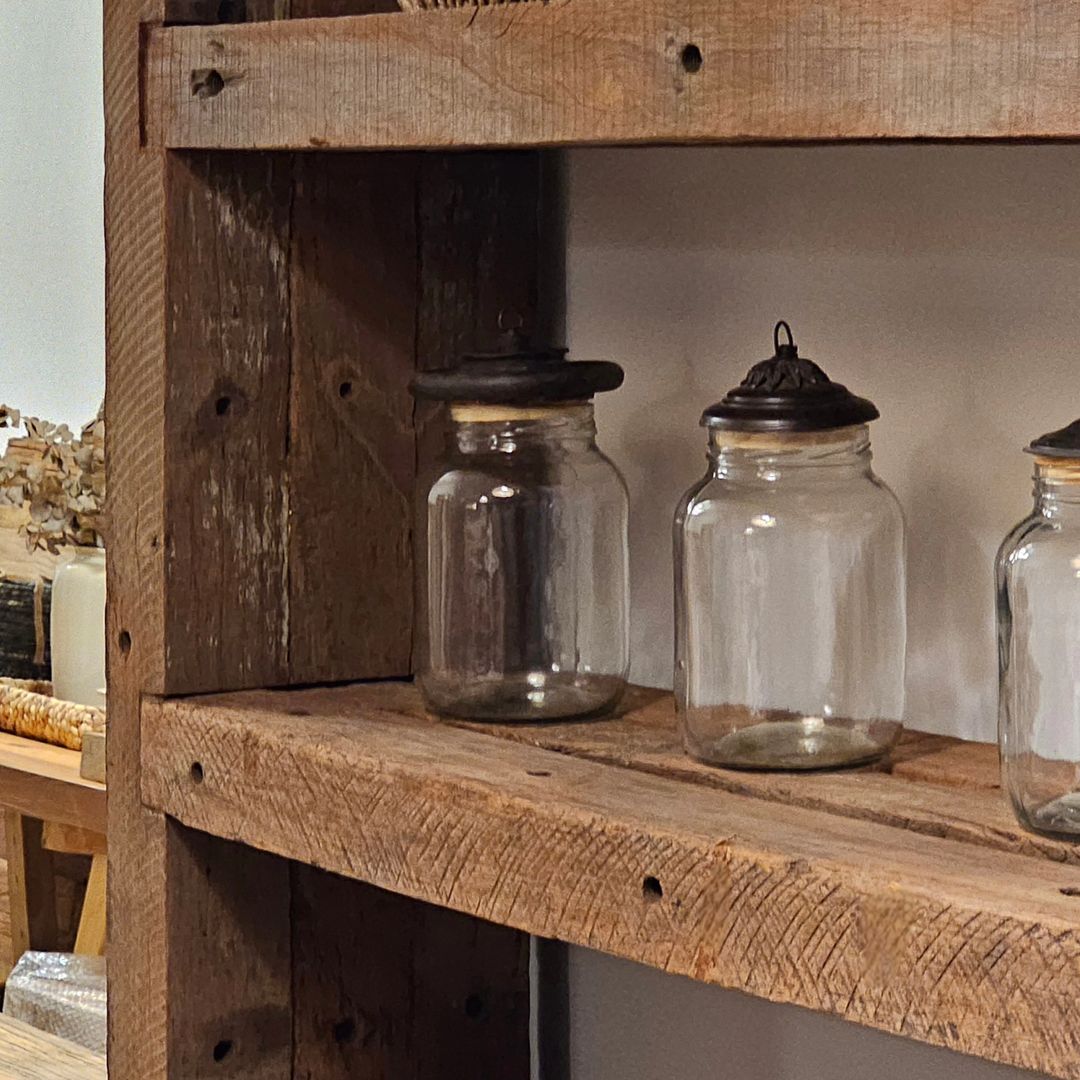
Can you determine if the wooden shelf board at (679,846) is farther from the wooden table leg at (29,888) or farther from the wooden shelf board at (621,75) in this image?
the wooden table leg at (29,888)

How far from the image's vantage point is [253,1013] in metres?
1.30

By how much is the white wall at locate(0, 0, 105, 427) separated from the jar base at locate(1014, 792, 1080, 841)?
1.56 meters

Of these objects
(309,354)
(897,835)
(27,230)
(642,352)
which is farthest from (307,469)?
(27,230)

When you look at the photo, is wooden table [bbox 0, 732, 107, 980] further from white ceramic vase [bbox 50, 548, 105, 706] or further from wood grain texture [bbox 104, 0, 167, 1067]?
wood grain texture [bbox 104, 0, 167, 1067]

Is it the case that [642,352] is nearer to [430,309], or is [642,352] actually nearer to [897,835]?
[430,309]

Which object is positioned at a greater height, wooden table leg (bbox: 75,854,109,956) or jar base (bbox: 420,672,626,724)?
jar base (bbox: 420,672,626,724)

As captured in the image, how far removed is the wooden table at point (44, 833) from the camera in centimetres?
190

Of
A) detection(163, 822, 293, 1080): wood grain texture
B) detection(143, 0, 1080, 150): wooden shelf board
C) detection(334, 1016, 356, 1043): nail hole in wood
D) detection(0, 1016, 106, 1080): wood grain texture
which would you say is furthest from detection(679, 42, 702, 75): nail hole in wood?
detection(0, 1016, 106, 1080): wood grain texture

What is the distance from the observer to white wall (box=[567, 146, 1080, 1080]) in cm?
111

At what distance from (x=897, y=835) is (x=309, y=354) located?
1.76 ft

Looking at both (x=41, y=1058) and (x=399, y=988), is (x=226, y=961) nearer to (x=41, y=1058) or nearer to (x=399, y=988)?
(x=399, y=988)

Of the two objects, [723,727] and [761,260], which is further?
[761,260]

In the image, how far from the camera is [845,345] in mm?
1201

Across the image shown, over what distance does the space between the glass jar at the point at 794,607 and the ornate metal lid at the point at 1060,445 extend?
0.57ft
